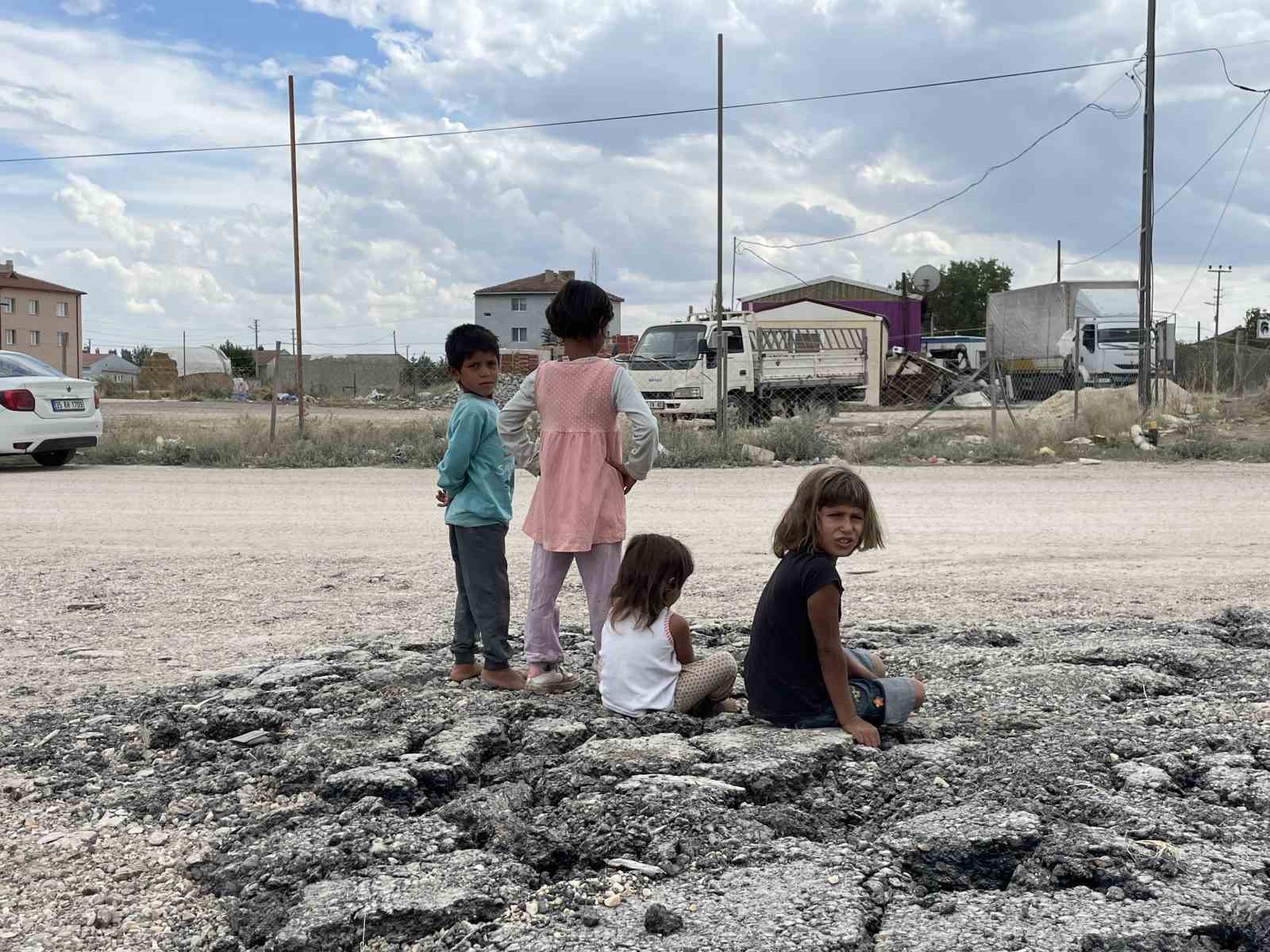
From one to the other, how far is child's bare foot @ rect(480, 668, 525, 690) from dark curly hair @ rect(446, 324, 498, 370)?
1.09 metres

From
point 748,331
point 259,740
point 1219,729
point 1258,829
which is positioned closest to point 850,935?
point 1258,829

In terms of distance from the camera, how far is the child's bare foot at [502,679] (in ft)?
14.1

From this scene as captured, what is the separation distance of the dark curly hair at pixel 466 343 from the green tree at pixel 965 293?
2751 inches

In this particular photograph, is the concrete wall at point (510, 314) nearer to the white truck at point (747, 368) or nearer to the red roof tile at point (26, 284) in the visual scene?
the red roof tile at point (26, 284)

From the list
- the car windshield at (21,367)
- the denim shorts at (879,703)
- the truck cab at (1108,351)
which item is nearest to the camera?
the denim shorts at (879,703)

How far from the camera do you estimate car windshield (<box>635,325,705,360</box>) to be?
64.0 feet

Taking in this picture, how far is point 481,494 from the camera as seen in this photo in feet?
14.0

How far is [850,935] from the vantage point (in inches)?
97.6

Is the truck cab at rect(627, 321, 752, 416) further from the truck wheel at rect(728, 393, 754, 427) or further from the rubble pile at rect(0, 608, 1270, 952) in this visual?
the rubble pile at rect(0, 608, 1270, 952)

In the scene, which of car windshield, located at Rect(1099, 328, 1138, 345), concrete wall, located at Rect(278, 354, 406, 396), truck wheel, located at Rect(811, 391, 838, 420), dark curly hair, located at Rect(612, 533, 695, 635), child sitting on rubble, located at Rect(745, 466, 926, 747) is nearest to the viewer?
child sitting on rubble, located at Rect(745, 466, 926, 747)

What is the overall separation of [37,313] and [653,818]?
271 ft

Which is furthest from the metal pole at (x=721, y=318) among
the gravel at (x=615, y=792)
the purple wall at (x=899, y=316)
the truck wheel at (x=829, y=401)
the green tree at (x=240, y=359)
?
the green tree at (x=240, y=359)

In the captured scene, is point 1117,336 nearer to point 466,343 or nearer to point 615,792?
point 466,343

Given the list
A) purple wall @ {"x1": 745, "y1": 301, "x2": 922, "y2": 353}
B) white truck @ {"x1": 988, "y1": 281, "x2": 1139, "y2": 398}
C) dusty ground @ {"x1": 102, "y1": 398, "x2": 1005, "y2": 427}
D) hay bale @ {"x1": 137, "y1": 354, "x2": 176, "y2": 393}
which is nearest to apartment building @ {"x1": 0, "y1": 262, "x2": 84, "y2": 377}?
hay bale @ {"x1": 137, "y1": 354, "x2": 176, "y2": 393}
